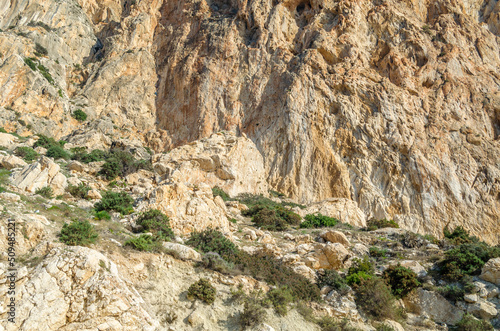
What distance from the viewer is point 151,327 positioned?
21.6ft

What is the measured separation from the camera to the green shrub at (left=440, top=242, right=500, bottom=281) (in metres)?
11.5

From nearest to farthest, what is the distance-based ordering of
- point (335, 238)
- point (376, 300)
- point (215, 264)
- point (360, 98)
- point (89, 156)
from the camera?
point (215, 264), point (376, 300), point (335, 238), point (89, 156), point (360, 98)

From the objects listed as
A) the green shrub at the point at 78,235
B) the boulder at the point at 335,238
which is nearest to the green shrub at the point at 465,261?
the boulder at the point at 335,238

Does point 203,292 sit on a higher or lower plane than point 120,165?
lower

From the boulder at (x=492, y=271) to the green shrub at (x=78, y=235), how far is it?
452 inches

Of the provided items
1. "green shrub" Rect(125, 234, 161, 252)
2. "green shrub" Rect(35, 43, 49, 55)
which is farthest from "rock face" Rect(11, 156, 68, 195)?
"green shrub" Rect(35, 43, 49, 55)

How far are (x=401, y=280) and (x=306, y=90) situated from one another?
23.9 m

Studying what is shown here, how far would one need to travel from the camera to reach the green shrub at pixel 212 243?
35.5 feet

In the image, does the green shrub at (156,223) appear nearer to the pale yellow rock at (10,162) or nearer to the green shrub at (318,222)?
the pale yellow rock at (10,162)

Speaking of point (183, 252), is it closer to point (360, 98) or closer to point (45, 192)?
point (45, 192)

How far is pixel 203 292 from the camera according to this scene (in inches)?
325

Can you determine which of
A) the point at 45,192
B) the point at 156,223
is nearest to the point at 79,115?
the point at 45,192

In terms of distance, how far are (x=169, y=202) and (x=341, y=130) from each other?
843 inches

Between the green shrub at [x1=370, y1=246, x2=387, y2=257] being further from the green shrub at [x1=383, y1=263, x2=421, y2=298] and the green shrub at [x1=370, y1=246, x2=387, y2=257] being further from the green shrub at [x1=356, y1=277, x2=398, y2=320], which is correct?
the green shrub at [x1=356, y1=277, x2=398, y2=320]
